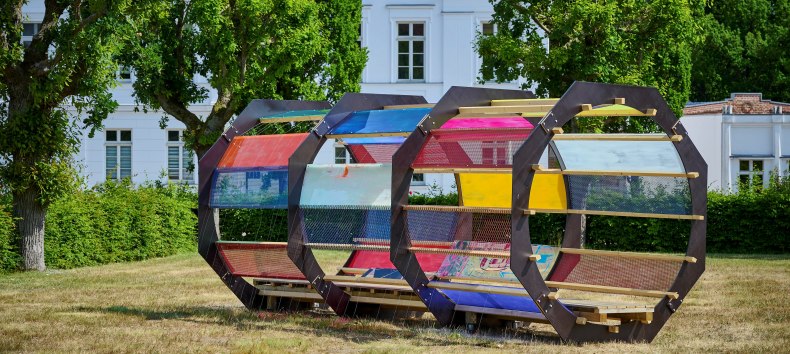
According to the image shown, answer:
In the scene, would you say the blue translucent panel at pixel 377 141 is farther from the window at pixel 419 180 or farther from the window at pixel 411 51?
the window at pixel 419 180

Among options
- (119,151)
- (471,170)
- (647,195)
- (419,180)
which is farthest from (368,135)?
(119,151)

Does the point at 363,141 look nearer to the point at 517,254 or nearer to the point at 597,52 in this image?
the point at 517,254

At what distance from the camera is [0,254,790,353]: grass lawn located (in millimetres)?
11320

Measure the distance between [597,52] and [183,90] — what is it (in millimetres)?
8367

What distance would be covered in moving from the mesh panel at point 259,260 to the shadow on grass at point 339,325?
1.57 ft

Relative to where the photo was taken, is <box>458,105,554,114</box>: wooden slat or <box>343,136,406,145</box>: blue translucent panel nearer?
<box>458,105,554,114</box>: wooden slat

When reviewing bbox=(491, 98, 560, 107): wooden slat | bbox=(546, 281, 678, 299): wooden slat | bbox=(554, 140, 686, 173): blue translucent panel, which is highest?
bbox=(491, 98, 560, 107): wooden slat

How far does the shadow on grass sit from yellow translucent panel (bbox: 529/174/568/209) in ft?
4.86

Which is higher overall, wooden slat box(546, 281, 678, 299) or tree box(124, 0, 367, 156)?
tree box(124, 0, 367, 156)

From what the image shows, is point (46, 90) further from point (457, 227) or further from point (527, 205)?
point (527, 205)

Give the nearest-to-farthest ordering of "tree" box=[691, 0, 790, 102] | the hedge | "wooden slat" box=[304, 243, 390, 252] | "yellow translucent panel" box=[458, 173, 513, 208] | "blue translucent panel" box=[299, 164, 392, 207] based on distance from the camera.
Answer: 1. "wooden slat" box=[304, 243, 390, 252]
2. "blue translucent panel" box=[299, 164, 392, 207]
3. "yellow translucent panel" box=[458, 173, 513, 208]
4. the hedge
5. "tree" box=[691, 0, 790, 102]

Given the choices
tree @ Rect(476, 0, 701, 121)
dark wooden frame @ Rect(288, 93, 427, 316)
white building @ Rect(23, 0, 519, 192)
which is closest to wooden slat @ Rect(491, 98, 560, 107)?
dark wooden frame @ Rect(288, 93, 427, 316)

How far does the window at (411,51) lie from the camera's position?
3875 cm

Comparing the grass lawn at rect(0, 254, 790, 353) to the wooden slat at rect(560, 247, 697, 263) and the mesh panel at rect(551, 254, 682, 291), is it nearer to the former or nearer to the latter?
the mesh panel at rect(551, 254, 682, 291)
